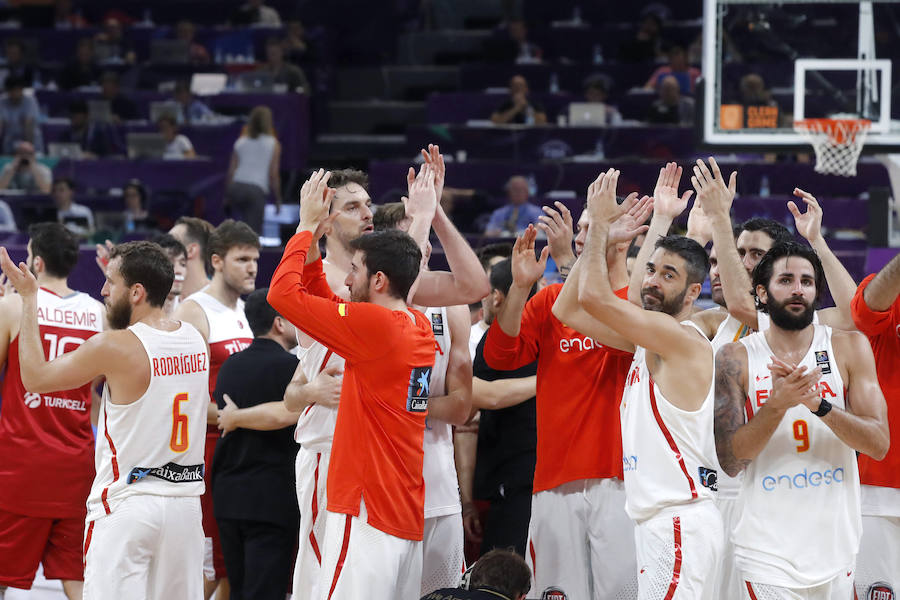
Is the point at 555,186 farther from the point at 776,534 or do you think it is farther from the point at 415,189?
the point at 776,534

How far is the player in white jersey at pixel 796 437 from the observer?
15.4 feet

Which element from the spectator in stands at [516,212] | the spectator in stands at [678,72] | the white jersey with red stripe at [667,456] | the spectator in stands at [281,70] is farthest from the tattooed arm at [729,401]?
the spectator in stands at [281,70]

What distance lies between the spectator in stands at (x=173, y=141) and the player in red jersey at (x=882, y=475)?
1106 cm

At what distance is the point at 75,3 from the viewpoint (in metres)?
20.1

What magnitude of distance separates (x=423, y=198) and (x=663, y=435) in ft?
5.34

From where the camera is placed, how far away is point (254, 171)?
14438mm

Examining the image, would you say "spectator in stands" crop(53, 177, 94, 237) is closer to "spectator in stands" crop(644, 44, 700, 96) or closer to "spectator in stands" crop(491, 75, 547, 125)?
"spectator in stands" crop(491, 75, 547, 125)

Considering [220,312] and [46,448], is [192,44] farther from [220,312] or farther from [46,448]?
[46,448]

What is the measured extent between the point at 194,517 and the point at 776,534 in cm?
274

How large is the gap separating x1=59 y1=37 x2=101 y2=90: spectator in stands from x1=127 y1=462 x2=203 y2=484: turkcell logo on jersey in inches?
526

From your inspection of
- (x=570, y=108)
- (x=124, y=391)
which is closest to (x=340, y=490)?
(x=124, y=391)

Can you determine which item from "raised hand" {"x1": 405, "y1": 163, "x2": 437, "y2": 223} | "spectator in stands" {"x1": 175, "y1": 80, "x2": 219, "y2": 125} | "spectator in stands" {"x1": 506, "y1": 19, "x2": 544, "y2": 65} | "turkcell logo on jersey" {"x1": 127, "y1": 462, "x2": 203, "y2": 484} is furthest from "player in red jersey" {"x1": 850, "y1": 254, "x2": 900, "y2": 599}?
"spectator in stands" {"x1": 506, "y1": 19, "x2": 544, "y2": 65}

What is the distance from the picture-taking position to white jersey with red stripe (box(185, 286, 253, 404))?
7.03 m

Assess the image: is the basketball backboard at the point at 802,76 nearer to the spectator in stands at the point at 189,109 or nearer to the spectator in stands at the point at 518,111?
the spectator in stands at the point at 518,111
